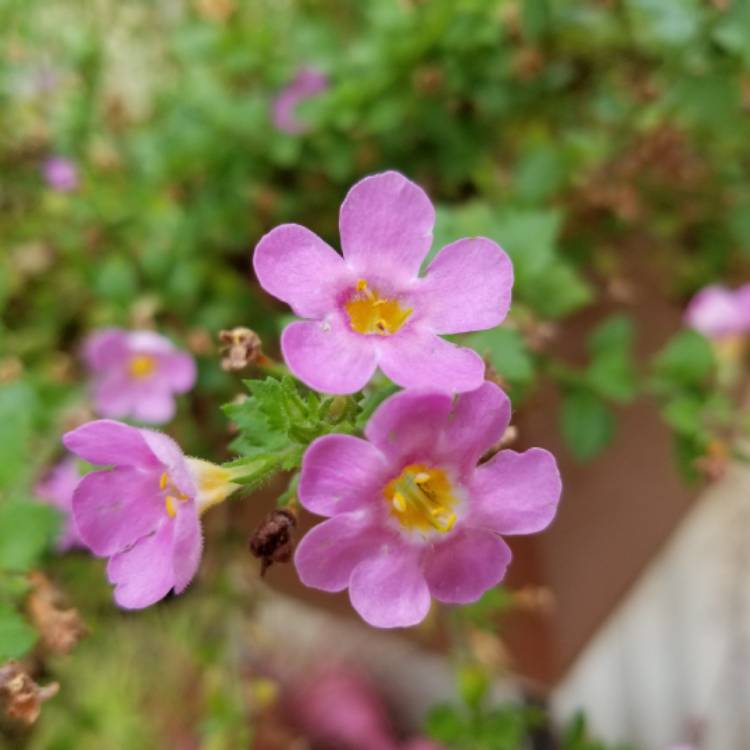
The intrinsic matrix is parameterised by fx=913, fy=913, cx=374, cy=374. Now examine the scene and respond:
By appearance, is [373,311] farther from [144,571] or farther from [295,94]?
[295,94]

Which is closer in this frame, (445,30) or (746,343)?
(445,30)

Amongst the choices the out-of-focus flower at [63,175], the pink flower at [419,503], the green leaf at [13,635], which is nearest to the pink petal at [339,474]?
the pink flower at [419,503]

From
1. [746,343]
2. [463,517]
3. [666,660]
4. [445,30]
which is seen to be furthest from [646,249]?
[463,517]

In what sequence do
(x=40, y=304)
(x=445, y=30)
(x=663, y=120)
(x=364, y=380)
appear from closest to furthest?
1. (x=364, y=380)
2. (x=445, y=30)
3. (x=663, y=120)
4. (x=40, y=304)

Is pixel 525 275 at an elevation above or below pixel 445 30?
below

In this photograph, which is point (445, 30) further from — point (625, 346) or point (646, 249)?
point (646, 249)

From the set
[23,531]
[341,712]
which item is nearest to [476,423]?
[23,531]

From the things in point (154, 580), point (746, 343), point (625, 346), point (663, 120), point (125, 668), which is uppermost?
point (154, 580)

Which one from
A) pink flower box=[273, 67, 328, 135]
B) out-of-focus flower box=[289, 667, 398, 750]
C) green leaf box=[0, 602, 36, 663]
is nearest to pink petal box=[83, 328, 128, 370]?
pink flower box=[273, 67, 328, 135]
